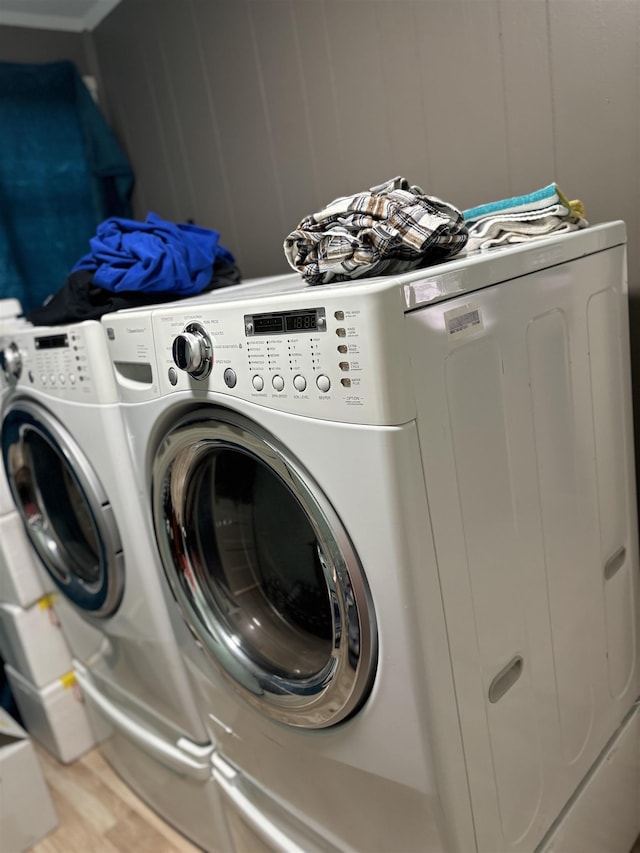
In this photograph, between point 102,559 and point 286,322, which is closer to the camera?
point 286,322

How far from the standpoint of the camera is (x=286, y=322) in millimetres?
815

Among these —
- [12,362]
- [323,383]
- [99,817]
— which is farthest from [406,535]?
[99,817]

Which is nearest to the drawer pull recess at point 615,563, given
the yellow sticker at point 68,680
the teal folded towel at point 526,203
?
the teal folded towel at point 526,203

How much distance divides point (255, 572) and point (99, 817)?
105 cm

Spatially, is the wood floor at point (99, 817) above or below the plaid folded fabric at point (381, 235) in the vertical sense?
below

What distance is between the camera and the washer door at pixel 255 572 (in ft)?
3.00

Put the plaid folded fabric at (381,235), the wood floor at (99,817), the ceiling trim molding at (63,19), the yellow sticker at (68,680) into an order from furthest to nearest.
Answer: the ceiling trim molding at (63,19) < the yellow sticker at (68,680) < the wood floor at (99,817) < the plaid folded fabric at (381,235)

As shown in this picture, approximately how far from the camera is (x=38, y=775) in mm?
1679

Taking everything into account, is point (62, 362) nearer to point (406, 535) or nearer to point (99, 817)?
point (406, 535)

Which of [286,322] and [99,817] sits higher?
[286,322]

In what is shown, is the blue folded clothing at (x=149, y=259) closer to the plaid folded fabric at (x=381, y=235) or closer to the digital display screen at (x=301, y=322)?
the plaid folded fabric at (x=381, y=235)

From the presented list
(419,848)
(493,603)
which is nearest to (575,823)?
(419,848)

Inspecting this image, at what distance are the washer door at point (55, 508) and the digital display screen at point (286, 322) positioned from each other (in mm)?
709

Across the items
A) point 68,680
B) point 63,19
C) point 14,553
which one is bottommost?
point 68,680
